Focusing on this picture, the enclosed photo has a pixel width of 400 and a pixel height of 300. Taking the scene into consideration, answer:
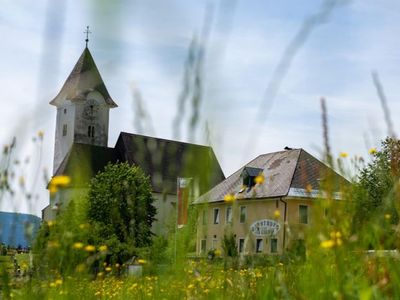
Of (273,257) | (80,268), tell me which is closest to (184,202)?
(80,268)

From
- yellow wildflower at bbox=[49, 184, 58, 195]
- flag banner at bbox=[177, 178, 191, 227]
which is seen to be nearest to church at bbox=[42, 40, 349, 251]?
flag banner at bbox=[177, 178, 191, 227]

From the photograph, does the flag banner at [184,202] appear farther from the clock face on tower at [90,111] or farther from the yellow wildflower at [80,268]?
the clock face on tower at [90,111]

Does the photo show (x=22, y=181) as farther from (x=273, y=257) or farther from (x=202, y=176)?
(x=273, y=257)

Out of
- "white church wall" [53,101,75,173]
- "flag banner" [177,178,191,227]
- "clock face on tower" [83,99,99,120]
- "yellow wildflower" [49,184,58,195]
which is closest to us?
"yellow wildflower" [49,184,58,195]

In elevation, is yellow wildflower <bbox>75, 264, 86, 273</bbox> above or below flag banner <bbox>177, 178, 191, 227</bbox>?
below

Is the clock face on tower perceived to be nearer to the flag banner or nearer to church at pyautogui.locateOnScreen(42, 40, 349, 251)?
church at pyautogui.locateOnScreen(42, 40, 349, 251)

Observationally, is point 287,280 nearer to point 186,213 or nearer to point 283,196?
point 186,213

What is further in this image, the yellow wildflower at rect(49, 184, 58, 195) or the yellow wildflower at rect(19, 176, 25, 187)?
the yellow wildflower at rect(19, 176, 25, 187)

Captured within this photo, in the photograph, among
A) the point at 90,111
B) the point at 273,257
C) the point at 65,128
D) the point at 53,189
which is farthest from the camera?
the point at 65,128

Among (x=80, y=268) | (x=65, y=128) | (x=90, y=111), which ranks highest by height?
(x=90, y=111)

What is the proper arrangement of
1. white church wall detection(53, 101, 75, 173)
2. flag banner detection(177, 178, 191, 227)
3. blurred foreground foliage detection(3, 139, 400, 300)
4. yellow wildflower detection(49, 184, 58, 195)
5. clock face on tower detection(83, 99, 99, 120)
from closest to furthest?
yellow wildflower detection(49, 184, 58, 195)
blurred foreground foliage detection(3, 139, 400, 300)
flag banner detection(177, 178, 191, 227)
clock face on tower detection(83, 99, 99, 120)
white church wall detection(53, 101, 75, 173)

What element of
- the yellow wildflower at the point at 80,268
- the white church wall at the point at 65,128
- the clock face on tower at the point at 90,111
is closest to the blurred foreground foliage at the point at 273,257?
the yellow wildflower at the point at 80,268

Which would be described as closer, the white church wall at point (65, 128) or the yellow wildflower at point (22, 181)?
the yellow wildflower at point (22, 181)

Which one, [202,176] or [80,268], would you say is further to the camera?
[80,268]
